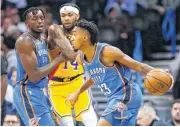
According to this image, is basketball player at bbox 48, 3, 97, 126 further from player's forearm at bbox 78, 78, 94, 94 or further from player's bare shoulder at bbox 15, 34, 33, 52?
player's bare shoulder at bbox 15, 34, 33, 52

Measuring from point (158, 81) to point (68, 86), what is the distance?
6.22 feet

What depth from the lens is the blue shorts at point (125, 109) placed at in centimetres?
891

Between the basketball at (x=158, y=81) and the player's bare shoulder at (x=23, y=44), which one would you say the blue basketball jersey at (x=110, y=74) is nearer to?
the basketball at (x=158, y=81)

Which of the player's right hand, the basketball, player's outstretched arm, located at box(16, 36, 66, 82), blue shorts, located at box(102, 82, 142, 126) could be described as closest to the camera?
the basketball

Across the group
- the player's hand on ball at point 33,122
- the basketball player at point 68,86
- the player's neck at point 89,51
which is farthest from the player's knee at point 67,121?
the player's neck at point 89,51

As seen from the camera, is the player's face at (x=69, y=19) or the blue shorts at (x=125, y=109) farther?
the player's face at (x=69, y=19)

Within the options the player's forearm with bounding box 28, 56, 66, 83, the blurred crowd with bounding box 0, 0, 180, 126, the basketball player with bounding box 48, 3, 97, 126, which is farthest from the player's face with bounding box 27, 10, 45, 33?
the blurred crowd with bounding box 0, 0, 180, 126

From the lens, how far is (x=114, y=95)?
29.5 feet

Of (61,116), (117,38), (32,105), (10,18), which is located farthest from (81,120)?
(10,18)

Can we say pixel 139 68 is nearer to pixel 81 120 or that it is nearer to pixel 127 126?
pixel 127 126

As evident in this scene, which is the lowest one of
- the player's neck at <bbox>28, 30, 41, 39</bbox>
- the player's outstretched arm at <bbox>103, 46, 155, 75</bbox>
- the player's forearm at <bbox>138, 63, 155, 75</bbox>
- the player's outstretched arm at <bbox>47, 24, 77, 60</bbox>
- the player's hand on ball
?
the player's hand on ball

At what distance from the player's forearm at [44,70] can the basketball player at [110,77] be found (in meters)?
0.30

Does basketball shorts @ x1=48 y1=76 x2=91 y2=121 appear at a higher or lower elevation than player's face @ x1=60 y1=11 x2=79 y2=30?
lower

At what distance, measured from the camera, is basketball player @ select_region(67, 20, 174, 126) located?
8922 mm
